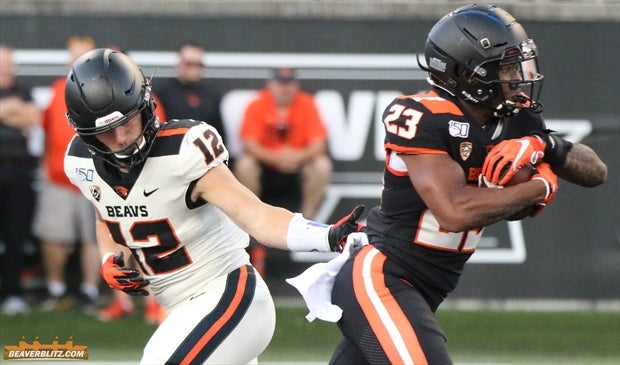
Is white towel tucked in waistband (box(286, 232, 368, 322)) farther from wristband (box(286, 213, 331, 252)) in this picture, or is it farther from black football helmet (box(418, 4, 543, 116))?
black football helmet (box(418, 4, 543, 116))

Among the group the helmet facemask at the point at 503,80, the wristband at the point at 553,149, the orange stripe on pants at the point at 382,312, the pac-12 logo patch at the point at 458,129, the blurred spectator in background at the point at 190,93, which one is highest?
the helmet facemask at the point at 503,80

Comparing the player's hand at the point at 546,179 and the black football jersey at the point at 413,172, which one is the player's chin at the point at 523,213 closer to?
the player's hand at the point at 546,179

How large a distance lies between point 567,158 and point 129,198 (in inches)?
68.3

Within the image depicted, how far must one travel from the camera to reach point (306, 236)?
420 centimetres

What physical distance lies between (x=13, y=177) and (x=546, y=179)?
572cm

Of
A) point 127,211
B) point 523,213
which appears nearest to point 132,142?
point 127,211

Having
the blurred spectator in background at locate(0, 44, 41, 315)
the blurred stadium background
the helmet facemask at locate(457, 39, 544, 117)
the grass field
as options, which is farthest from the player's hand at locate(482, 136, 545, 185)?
the blurred spectator in background at locate(0, 44, 41, 315)

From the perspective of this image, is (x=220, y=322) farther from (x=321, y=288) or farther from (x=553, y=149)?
(x=553, y=149)

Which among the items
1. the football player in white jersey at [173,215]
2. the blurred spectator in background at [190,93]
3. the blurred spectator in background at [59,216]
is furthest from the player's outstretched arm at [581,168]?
the blurred spectator in background at [59,216]

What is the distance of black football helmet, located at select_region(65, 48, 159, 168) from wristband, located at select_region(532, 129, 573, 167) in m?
1.53

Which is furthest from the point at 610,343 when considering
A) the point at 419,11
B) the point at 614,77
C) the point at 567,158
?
the point at 567,158

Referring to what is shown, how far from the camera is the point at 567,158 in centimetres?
453

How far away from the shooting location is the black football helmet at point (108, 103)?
4512 millimetres

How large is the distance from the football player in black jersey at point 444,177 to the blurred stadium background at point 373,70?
4.61 metres
